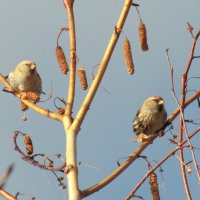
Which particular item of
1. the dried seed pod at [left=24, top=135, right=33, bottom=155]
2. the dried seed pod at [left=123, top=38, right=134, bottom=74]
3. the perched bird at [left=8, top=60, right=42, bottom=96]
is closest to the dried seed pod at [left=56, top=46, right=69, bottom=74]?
the dried seed pod at [left=123, top=38, right=134, bottom=74]

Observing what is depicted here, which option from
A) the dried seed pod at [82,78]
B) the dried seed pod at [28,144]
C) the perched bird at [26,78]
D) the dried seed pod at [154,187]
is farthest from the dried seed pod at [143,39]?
the perched bird at [26,78]

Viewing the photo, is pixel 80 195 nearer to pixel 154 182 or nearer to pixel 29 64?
pixel 154 182

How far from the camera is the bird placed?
5965 millimetres

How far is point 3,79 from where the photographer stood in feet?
11.6

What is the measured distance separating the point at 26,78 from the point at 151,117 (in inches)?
81.9

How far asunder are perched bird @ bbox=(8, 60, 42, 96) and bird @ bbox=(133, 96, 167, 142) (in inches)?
68.8

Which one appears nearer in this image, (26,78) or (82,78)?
(82,78)

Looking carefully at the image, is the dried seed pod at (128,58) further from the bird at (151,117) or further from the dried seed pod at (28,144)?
the bird at (151,117)

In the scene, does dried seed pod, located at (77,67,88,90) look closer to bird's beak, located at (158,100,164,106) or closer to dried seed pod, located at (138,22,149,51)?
dried seed pod, located at (138,22,149,51)

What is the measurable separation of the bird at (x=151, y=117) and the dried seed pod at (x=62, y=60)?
274 cm

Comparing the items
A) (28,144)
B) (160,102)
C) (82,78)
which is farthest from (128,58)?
(160,102)

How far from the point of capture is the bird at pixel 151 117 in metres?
5.96

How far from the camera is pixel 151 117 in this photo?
5.99 metres

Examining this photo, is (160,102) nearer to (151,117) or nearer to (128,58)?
(151,117)
